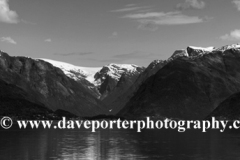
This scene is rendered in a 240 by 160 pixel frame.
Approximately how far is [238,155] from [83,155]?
44427mm

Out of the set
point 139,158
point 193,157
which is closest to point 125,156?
point 139,158

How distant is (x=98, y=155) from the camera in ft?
465

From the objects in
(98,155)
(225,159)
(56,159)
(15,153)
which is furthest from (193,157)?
(15,153)

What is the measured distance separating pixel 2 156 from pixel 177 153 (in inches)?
2020

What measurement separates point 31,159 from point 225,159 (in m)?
51.3

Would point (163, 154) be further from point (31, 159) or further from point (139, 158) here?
point (31, 159)

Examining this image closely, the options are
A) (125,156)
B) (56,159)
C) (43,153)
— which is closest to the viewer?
(56,159)

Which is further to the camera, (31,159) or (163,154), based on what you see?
(163,154)

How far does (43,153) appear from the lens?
5778 inches

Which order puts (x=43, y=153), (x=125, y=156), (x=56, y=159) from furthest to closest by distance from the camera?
(x=43, y=153)
(x=125, y=156)
(x=56, y=159)

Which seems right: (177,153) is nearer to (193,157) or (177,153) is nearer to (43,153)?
(193,157)

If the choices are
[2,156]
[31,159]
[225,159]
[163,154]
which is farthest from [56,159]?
[225,159]

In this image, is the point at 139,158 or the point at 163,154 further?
the point at 163,154

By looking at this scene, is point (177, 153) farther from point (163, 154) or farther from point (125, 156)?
point (125, 156)
